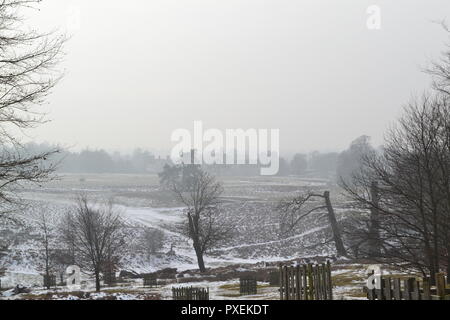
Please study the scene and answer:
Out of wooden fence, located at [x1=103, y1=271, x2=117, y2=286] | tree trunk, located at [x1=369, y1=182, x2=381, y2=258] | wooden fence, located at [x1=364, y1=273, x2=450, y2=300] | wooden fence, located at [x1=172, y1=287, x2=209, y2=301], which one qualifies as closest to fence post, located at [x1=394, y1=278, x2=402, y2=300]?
wooden fence, located at [x1=364, y1=273, x2=450, y2=300]

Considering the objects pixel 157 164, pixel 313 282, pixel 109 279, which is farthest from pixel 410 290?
pixel 157 164

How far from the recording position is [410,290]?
38.0 feet

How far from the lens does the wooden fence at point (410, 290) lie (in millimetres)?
11047

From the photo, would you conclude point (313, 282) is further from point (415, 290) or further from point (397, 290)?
point (415, 290)

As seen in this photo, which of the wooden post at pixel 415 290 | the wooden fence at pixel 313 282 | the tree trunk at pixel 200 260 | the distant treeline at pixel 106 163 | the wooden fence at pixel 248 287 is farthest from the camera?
the distant treeline at pixel 106 163


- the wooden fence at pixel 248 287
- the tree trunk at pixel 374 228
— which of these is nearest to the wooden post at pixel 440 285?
the tree trunk at pixel 374 228

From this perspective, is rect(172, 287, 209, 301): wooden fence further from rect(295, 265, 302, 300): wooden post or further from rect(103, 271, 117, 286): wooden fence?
rect(103, 271, 117, 286): wooden fence

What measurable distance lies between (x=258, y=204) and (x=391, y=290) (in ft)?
179

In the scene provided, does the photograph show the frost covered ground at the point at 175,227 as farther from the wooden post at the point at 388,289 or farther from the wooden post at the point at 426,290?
the wooden post at the point at 426,290

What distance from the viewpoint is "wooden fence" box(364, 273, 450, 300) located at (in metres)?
11.0

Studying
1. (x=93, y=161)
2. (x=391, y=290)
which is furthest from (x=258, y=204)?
(x=391, y=290)

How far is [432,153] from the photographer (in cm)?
1878

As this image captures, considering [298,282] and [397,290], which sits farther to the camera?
[298,282]
